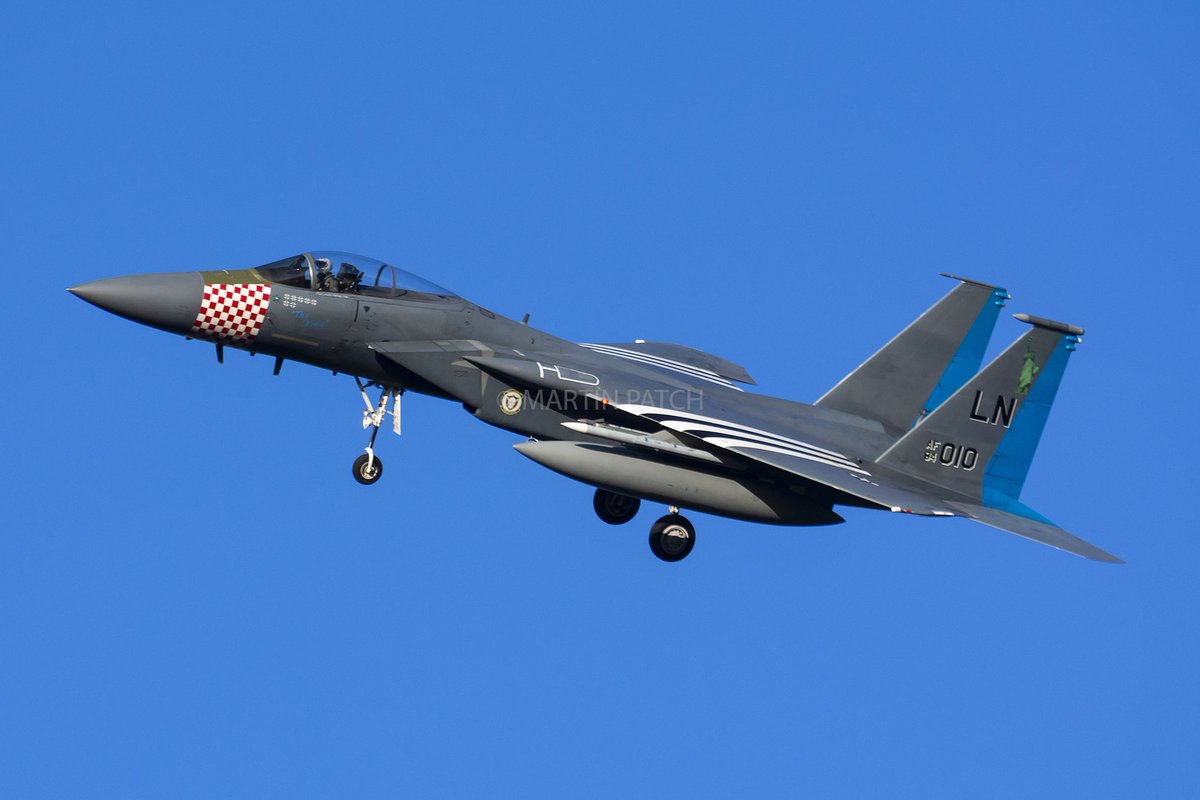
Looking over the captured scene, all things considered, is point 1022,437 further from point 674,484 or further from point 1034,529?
point 674,484

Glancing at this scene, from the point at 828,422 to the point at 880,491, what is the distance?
233 cm

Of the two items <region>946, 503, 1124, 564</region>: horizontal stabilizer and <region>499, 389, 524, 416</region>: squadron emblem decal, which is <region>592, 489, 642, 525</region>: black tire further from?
<region>946, 503, 1124, 564</region>: horizontal stabilizer

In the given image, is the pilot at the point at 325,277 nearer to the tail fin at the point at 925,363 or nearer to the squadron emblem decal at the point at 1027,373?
the tail fin at the point at 925,363

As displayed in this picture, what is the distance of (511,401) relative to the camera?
62.7 feet

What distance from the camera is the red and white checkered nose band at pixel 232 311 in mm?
18344

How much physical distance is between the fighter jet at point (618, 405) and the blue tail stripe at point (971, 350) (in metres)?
1.89

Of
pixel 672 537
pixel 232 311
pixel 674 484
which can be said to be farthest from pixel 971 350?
pixel 232 311

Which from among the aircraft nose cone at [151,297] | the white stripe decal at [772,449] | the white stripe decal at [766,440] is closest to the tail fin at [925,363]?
the white stripe decal at [766,440]

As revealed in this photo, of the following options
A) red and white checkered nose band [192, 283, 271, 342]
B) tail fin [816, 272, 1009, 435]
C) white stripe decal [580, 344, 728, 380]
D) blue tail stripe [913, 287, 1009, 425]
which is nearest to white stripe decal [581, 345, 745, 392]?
white stripe decal [580, 344, 728, 380]

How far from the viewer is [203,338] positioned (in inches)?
731

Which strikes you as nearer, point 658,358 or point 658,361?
point 658,361

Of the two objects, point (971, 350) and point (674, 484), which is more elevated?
point (971, 350)

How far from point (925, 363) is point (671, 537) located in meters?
4.58

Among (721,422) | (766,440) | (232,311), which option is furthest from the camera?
(721,422)
